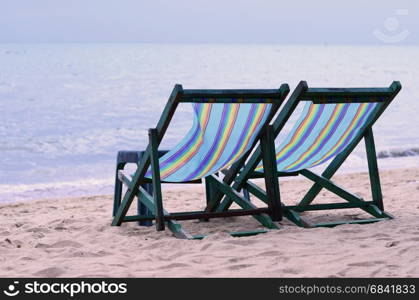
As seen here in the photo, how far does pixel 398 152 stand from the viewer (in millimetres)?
10852

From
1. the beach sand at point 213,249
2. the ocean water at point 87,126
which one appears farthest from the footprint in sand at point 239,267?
the ocean water at point 87,126

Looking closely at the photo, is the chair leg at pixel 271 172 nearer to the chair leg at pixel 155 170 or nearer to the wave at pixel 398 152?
the chair leg at pixel 155 170

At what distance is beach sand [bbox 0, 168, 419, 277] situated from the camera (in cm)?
304

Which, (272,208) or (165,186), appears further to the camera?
(165,186)

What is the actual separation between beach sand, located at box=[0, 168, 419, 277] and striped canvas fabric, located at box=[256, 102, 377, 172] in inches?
15.8

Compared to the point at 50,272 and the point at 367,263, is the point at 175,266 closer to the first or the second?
the point at 50,272

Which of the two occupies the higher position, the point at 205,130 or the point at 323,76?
the point at 323,76

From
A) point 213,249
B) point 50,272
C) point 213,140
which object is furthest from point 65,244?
point 213,140

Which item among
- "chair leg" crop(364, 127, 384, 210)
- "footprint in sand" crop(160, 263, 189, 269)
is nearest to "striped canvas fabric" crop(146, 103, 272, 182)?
"chair leg" crop(364, 127, 384, 210)

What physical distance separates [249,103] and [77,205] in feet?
9.53

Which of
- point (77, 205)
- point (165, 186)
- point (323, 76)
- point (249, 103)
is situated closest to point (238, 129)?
point (249, 103)

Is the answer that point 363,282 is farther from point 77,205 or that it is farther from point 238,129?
point 77,205

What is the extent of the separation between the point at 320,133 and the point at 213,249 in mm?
1086

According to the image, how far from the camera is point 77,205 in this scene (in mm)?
6211
